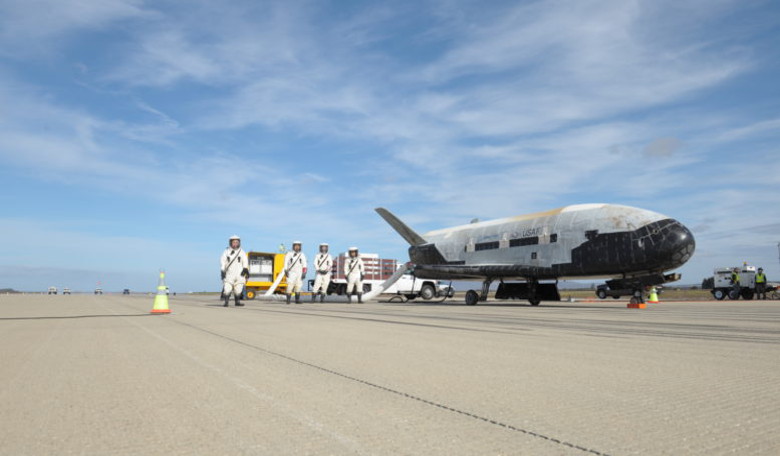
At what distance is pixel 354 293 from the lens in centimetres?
2488

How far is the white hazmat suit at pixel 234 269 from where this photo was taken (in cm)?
1733

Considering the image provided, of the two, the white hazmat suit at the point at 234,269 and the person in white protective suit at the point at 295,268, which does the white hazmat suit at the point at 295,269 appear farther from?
the white hazmat suit at the point at 234,269

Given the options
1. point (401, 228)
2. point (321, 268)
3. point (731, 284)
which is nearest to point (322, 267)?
point (321, 268)

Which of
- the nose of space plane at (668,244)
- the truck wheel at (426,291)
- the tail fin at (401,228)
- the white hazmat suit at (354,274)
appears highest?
the tail fin at (401,228)

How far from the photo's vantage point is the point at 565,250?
18.3 m

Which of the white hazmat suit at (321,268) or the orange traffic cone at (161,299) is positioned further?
the white hazmat suit at (321,268)

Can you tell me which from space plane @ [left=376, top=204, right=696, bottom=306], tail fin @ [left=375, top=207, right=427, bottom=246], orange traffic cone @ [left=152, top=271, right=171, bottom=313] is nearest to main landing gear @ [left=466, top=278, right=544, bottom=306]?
space plane @ [left=376, top=204, right=696, bottom=306]

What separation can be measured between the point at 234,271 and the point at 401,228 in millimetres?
11321

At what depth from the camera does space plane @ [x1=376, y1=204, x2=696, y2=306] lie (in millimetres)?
16422

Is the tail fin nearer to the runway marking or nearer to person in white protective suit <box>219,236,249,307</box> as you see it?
person in white protective suit <box>219,236,249,307</box>

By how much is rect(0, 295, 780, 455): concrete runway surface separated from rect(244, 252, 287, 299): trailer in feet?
95.7

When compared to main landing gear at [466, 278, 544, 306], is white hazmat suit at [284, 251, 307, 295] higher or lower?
higher

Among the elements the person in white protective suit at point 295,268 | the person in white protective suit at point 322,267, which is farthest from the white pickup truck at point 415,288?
→ the person in white protective suit at point 295,268

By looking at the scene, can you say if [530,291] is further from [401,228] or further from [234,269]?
[234,269]
